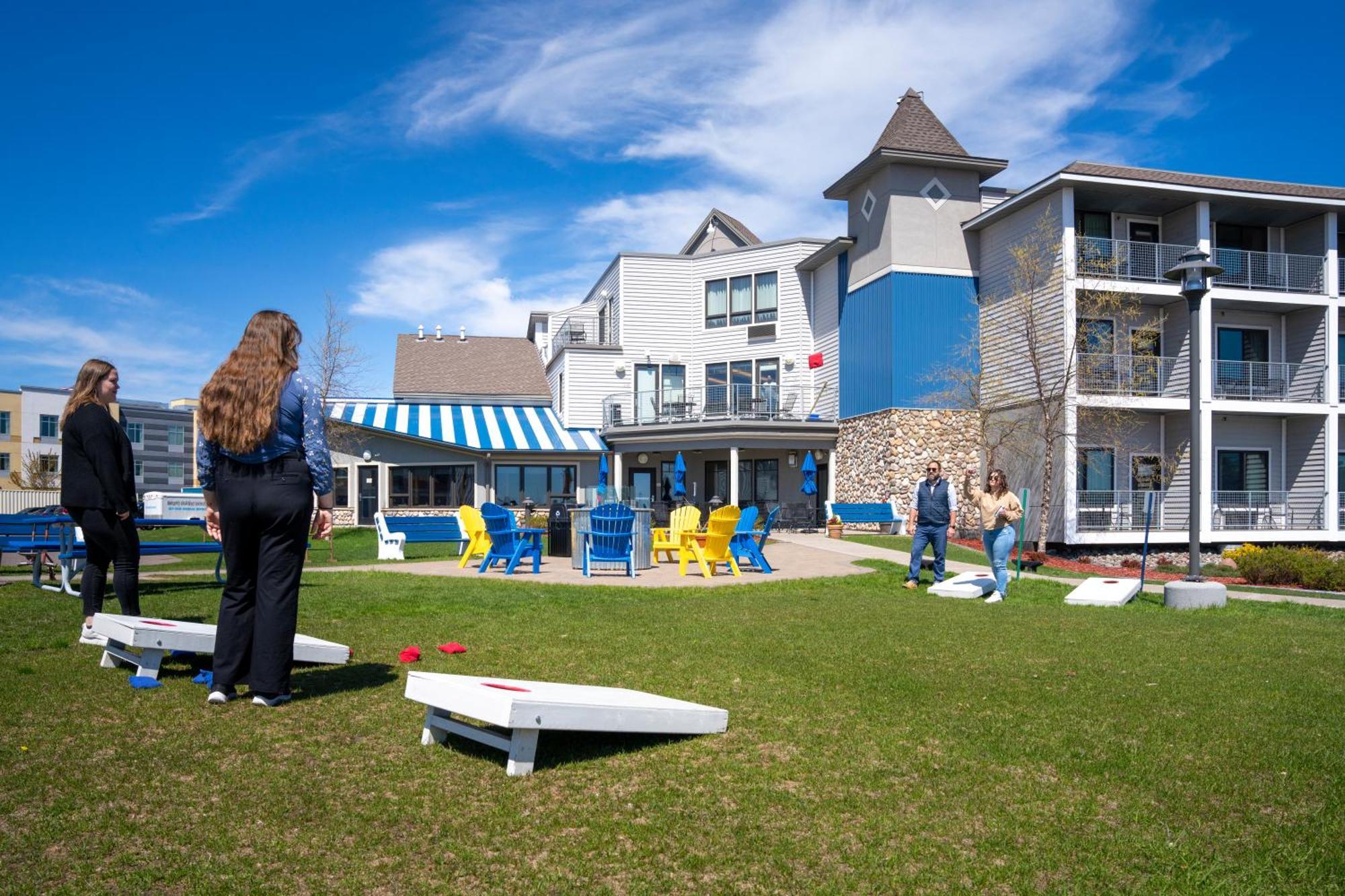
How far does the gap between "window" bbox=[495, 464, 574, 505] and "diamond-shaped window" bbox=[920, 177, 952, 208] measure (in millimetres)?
14670

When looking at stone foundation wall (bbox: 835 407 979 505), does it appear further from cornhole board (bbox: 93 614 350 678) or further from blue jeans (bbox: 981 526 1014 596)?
cornhole board (bbox: 93 614 350 678)

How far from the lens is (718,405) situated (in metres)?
31.4

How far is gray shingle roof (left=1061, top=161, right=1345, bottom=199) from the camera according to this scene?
24.5m

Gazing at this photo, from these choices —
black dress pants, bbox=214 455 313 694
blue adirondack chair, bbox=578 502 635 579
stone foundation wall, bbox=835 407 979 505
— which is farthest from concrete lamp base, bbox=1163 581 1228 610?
stone foundation wall, bbox=835 407 979 505

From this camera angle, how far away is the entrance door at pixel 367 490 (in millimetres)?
31688

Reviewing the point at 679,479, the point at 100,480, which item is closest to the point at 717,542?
the point at 100,480

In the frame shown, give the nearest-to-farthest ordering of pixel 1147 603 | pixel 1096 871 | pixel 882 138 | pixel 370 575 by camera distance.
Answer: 1. pixel 1096 871
2. pixel 1147 603
3. pixel 370 575
4. pixel 882 138

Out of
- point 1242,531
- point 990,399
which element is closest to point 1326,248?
point 1242,531

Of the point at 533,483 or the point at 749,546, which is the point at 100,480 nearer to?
the point at 749,546

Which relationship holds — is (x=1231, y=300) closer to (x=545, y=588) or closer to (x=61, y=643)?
(x=545, y=588)

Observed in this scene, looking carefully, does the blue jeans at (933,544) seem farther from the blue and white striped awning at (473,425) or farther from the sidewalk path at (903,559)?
the blue and white striped awning at (473,425)

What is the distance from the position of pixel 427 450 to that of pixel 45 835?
29542mm

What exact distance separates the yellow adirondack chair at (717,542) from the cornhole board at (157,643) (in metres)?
8.67

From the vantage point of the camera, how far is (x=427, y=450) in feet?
105
